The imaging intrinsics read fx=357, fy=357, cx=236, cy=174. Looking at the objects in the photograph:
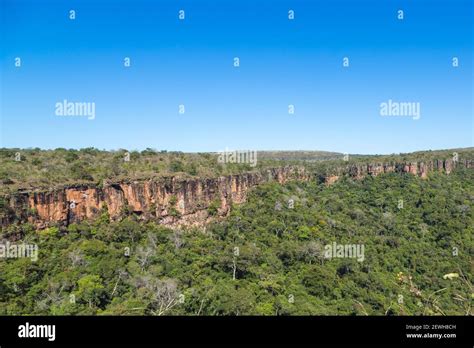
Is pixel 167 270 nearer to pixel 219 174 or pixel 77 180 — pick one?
pixel 77 180

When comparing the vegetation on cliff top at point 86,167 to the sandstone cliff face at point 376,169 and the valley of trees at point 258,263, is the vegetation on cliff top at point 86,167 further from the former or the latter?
the sandstone cliff face at point 376,169

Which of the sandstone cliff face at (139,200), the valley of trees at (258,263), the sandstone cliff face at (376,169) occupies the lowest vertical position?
the valley of trees at (258,263)

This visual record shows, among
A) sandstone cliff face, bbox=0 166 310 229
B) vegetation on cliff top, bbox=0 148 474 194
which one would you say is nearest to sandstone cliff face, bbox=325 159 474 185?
sandstone cliff face, bbox=0 166 310 229

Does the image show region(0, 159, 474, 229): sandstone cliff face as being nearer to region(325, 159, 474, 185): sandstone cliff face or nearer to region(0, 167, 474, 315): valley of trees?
region(0, 167, 474, 315): valley of trees

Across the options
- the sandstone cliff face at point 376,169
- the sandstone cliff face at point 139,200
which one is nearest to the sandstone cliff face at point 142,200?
the sandstone cliff face at point 139,200

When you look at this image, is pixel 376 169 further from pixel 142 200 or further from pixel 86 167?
pixel 86 167
